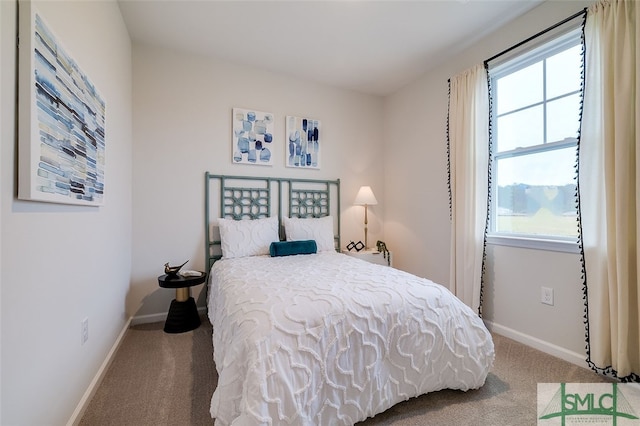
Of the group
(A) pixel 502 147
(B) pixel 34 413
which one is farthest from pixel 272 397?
(A) pixel 502 147

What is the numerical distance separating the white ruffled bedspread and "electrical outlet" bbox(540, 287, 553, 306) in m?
0.89

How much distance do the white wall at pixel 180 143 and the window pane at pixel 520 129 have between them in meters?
2.05

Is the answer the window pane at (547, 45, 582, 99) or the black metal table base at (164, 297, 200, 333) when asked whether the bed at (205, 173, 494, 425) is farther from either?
the window pane at (547, 45, 582, 99)

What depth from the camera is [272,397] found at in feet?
3.71

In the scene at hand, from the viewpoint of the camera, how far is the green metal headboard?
3010 millimetres

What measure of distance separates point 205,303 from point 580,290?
3223 mm

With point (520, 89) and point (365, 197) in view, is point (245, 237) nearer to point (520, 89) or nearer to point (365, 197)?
point (365, 197)

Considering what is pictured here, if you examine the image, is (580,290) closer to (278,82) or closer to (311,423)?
(311,423)

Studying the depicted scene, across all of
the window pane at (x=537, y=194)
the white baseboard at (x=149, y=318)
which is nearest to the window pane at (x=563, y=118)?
the window pane at (x=537, y=194)

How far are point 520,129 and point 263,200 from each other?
2558 mm

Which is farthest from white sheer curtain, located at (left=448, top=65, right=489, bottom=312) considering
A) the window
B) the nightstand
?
the nightstand

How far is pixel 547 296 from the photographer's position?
2.18m

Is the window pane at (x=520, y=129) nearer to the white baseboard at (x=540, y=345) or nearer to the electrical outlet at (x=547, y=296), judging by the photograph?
the electrical outlet at (x=547, y=296)

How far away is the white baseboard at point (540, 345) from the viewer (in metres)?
1.99
